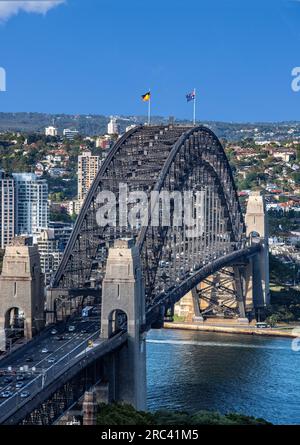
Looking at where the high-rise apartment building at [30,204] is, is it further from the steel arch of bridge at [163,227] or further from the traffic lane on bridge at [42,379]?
the traffic lane on bridge at [42,379]

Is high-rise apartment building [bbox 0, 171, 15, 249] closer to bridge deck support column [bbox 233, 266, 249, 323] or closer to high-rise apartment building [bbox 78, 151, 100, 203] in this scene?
high-rise apartment building [bbox 78, 151, 100, 203]

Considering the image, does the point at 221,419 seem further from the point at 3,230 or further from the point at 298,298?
the point at 3,230

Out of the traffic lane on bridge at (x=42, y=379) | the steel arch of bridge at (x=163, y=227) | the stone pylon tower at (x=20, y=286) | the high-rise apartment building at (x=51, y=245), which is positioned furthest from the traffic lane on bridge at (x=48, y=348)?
the high-rise apartment building at (x=51, y=245)

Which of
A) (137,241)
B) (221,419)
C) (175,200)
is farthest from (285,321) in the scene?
(221,419)

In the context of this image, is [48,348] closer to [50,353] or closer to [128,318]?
[50,353]

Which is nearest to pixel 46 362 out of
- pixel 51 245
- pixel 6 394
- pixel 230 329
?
pixel 6 394
